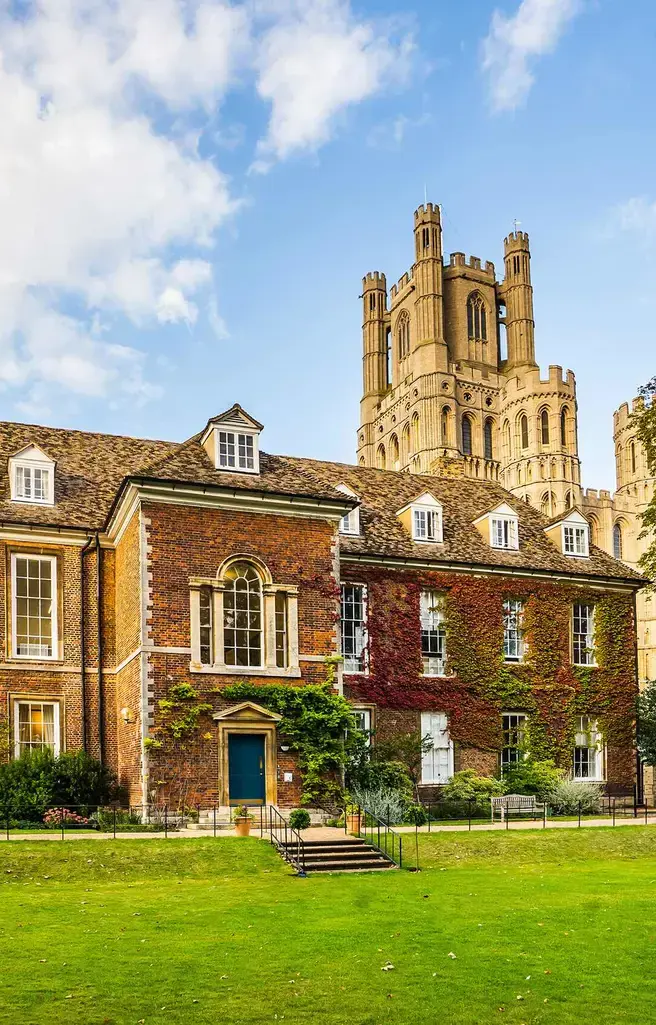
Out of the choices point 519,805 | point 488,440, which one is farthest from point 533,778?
point 488,440

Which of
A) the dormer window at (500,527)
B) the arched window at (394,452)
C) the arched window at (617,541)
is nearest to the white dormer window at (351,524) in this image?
the dormer window at (500,527)

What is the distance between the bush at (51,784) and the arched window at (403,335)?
325ft

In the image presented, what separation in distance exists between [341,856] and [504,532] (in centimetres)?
1835

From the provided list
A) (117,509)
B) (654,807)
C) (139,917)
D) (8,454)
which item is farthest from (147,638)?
(654,807)

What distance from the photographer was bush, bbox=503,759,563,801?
35406mm

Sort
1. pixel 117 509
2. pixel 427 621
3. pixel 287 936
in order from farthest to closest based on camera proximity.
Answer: pixel 427 621 < pixel 117 509 < pixel 287 936

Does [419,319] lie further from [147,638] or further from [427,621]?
[147,638]

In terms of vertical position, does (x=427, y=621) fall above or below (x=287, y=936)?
above

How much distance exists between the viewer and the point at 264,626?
98.2 ft

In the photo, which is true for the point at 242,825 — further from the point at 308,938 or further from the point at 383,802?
the point at 308,938

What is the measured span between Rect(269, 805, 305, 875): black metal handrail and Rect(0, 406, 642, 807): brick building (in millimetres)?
2363

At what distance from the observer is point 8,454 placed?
113 feet

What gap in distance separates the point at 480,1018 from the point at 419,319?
11091cm

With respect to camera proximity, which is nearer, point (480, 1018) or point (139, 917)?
point (480, 1018)
